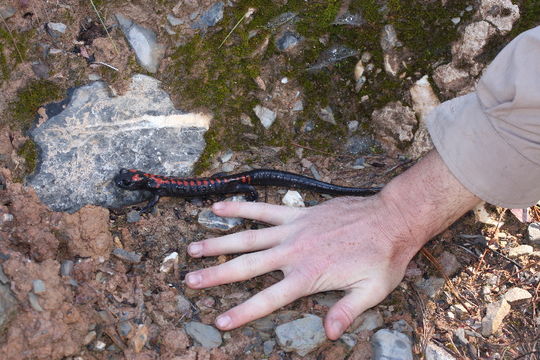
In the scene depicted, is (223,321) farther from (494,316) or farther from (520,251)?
(520,251)

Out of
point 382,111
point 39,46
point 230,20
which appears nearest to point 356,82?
point 382,111

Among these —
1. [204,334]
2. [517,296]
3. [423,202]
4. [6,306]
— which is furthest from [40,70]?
[517,296]

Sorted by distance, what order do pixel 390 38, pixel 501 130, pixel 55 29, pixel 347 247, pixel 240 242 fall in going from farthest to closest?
1. pixel 390 38
2. pixel 55 29
3. pixel 240 242
4. pixel 347 247
5. pixel 501 130

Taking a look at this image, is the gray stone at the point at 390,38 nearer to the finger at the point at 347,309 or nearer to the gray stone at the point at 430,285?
the gray stone at the point at 430,285

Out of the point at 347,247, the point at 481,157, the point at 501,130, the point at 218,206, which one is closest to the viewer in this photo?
the point at 501,130

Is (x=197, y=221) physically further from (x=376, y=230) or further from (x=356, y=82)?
(x=356, y=82)

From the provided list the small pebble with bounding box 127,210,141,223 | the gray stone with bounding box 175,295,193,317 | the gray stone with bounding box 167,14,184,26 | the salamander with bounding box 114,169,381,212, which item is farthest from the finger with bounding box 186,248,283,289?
the gray stone with bounding box 167,14,184,26
